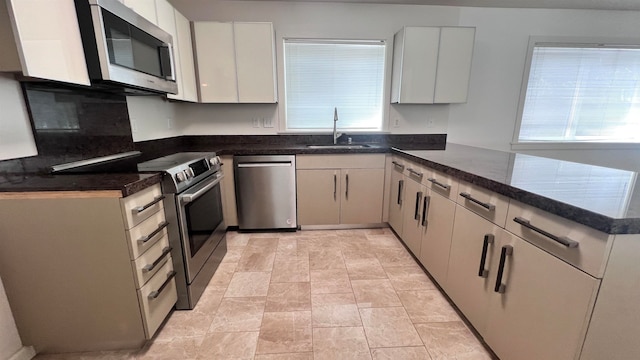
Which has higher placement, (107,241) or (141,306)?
(107,241)

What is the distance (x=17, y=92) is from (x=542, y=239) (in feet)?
8.28

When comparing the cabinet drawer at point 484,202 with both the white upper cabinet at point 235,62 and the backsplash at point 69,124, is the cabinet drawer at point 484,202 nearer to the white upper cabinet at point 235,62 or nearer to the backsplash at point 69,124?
the white upper cabinet at point 235,62

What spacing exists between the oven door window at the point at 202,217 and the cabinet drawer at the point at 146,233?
6.7 inches

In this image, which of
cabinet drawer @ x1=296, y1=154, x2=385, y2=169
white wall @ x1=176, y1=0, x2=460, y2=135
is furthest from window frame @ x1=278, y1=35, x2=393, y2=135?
cabinet drawer @ x1=296, y1=154, x2=385, y2=169

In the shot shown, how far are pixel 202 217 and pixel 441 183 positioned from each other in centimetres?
173

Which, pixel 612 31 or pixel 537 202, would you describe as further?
pixel 612 31

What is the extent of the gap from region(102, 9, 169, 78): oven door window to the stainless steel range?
2.03 ft

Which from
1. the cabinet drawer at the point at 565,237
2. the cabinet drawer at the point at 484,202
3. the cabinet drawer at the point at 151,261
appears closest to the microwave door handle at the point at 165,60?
the cabinet drawer at the point at 151,261

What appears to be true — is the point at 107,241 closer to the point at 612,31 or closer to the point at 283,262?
the point at 283,262

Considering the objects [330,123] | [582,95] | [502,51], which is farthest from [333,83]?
[582,95]

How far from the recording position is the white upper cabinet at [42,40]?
106 centimetres

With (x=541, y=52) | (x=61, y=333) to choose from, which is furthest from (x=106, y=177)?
(x=541, y=52)

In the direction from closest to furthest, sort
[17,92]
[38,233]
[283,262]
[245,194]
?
[38,233] → [17,92] → [283,262] → [245,194]

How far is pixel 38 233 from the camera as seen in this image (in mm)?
1204
